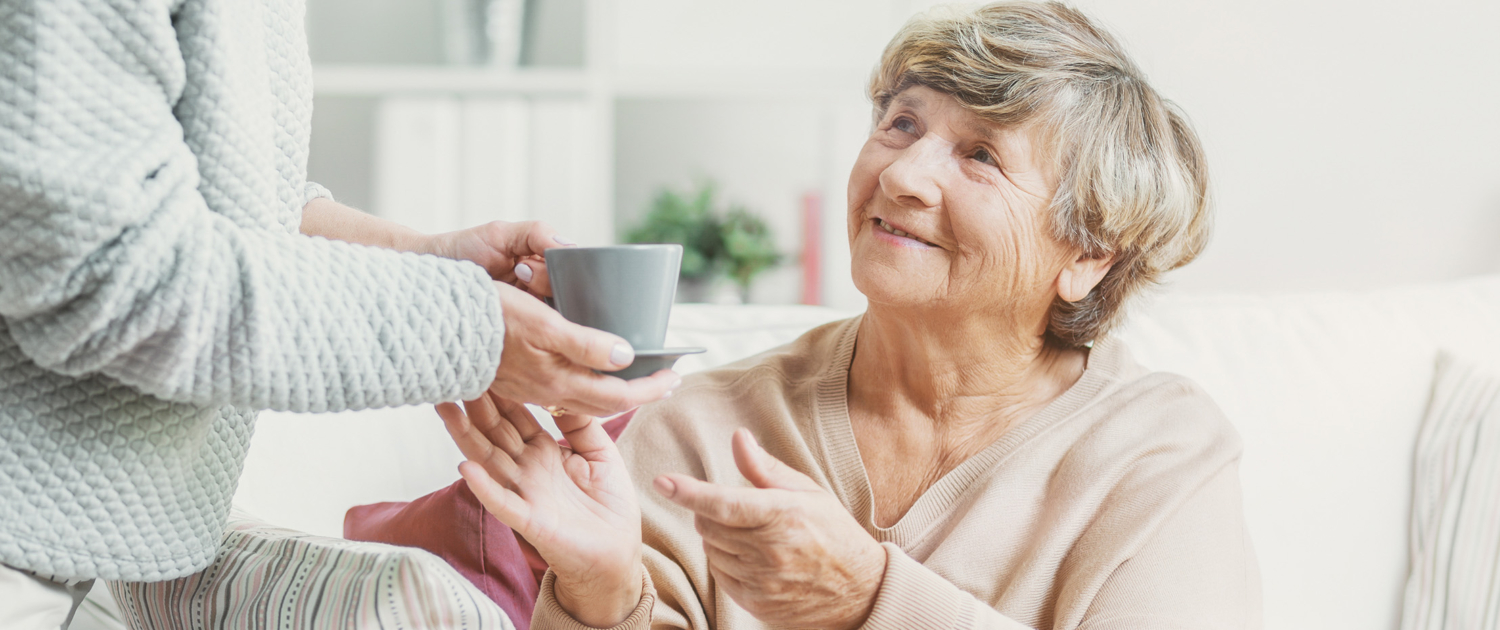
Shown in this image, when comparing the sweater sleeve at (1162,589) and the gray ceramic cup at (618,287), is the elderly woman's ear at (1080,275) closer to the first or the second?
the sweater sleeve at (1162,589)

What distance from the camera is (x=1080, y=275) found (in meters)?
1.29

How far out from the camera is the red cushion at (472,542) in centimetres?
125

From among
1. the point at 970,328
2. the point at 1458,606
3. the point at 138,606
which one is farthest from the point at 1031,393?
the point at 138,606

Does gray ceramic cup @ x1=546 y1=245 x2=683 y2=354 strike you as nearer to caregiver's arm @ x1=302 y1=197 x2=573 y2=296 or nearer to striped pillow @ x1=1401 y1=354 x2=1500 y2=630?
caregiver's arm @ x1=302 y1=197 x2=573 y2=296

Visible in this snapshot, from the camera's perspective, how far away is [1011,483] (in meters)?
1.21

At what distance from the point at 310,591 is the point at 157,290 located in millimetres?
338

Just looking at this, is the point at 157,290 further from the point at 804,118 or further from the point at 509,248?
the point at 804,118

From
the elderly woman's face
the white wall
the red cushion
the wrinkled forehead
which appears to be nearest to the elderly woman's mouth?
the elderly woman's face

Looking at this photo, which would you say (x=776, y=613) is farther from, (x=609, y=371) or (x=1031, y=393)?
(x=1031, y=393)

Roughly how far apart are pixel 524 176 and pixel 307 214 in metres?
1.56

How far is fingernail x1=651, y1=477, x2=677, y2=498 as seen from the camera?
0.81m

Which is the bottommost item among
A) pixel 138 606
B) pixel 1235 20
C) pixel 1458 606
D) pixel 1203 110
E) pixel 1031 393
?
pixel 1458 606

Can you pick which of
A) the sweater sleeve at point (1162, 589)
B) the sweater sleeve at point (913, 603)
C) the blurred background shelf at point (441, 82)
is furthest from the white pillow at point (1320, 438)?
the blurred background shelf at point (441, 82)

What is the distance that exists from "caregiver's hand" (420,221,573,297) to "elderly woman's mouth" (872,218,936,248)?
1.38 ft
